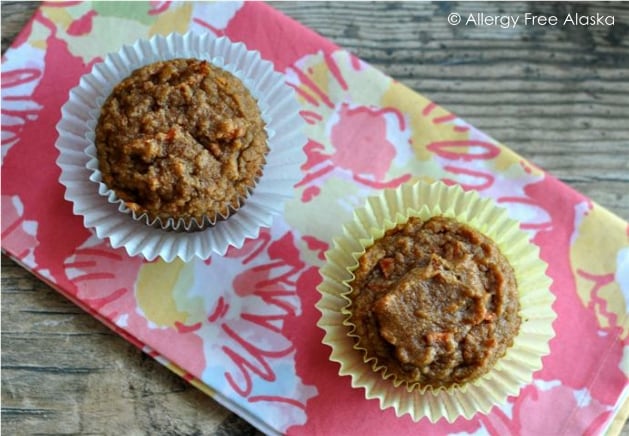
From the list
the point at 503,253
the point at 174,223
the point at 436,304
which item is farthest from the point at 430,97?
the point at 174,223

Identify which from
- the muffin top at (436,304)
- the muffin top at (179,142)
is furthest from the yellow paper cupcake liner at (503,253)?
the muffin top at (179,142)

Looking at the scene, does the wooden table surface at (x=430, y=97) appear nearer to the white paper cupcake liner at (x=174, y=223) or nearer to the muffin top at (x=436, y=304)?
the white paper cupcake liner at (x=174, y=223)

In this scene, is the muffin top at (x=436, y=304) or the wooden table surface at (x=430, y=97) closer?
the muffin top at (x=436, y=304)

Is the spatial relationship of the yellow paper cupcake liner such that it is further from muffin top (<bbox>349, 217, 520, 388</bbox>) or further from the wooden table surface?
the wooden table surface

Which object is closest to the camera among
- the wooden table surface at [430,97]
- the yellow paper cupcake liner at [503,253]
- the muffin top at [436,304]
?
the muffin top at [436,304]

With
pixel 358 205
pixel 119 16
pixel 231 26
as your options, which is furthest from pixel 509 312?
pixel 119 16

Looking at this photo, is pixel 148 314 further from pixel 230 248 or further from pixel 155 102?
pixel 155 102

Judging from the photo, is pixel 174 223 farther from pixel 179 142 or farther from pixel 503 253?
pixel 503 253
